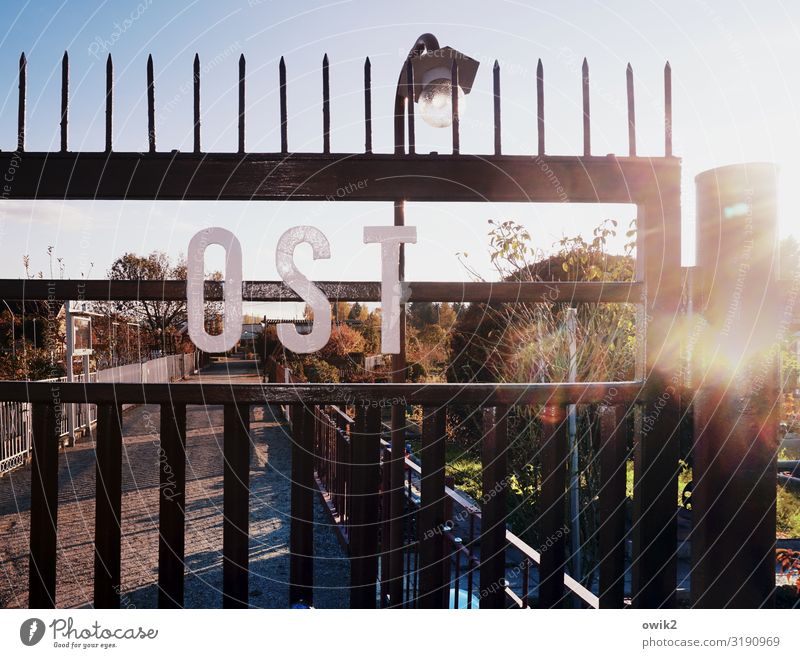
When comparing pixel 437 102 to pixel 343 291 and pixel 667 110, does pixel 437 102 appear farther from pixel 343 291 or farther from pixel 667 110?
pixel 343 291

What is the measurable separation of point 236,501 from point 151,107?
1.22 metres

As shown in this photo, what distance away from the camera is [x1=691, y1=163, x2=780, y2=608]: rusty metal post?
1819mm

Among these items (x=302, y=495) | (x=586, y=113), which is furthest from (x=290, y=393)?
(x=586, y=113)

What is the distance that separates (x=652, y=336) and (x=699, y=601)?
2.90 ft

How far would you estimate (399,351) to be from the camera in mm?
2041

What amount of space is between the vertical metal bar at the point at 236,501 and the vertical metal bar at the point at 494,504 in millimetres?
713

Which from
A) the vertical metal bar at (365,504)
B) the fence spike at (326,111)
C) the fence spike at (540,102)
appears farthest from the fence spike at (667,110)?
the vertical metal bar at (365,504)

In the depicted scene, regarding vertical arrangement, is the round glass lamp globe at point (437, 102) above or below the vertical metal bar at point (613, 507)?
above

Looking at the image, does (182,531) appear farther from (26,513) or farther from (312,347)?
(26,513)

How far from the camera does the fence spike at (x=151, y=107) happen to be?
5.76ft

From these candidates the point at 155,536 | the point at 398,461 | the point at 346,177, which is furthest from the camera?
the point at 155,536

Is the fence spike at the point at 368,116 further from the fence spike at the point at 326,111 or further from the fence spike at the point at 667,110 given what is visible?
the fence spike at the point at 667,110

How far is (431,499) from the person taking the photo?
5.87 feet

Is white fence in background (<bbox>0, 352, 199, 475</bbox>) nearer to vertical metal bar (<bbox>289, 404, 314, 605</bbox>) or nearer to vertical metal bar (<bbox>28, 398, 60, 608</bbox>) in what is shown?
vertical metal bar (<bbox>28, 398, 60, 608</bbox>)
